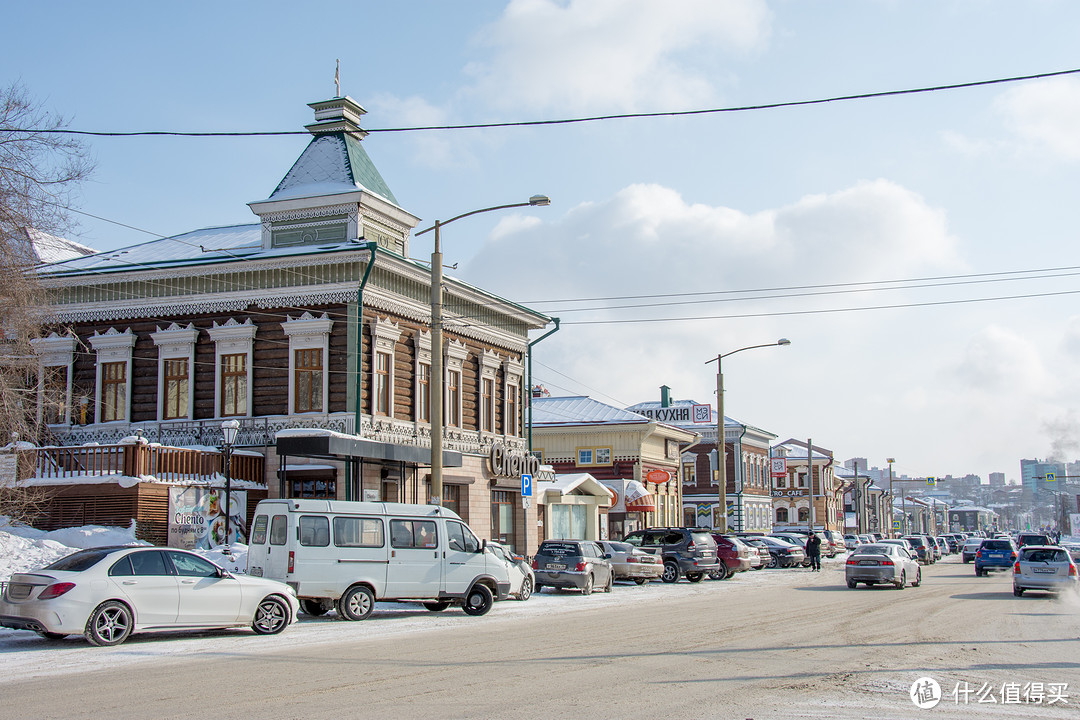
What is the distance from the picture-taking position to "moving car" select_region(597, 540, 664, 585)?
31797mm

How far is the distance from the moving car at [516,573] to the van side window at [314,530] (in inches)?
164

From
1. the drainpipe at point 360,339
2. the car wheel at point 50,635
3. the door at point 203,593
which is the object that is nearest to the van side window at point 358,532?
the door at point 203,593

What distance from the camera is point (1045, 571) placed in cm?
2688

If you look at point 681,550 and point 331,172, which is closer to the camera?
point 331,172

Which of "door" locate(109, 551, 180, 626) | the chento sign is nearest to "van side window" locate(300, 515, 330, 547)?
"door" locate(109, 551, 180, 626)

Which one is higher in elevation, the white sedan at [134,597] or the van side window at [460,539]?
the van side window at [460,539]

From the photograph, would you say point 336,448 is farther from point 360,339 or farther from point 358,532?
point 358,532

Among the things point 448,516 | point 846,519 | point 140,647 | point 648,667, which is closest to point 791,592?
point 448,516

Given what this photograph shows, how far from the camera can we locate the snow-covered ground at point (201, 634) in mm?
13227

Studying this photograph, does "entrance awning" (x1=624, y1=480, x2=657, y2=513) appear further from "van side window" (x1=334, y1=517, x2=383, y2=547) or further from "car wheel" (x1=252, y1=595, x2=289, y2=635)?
"car wheel" (x1=252, y1=595, x2=289, y2=635)

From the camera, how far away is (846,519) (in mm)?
106938

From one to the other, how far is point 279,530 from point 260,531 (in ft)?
1.79

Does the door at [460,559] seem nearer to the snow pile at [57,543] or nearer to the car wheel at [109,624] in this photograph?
the snow pile at [57,543]

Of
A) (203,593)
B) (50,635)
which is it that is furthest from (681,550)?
(50,635)
